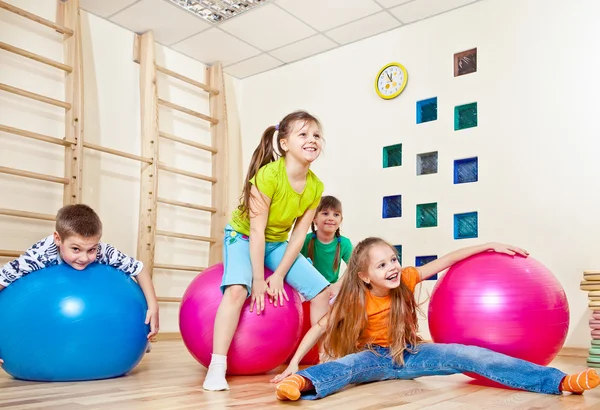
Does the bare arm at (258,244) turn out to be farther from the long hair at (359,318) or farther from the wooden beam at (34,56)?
the wooden beam at (34,56)

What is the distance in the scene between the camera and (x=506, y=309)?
6.95 feet

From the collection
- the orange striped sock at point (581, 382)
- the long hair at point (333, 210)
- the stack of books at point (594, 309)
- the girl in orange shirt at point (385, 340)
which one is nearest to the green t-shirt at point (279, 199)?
the girl in orange shirt at point (385, 340)

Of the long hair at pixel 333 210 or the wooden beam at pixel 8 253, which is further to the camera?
the wooden beam at pixel 8 253

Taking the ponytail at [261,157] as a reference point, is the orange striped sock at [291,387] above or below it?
below

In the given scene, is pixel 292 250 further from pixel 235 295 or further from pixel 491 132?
pixel 491 132

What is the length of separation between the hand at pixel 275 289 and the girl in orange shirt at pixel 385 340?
7.3 inches

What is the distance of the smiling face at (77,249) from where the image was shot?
226 centimetres

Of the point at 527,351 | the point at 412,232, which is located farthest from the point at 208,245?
the point at 527,351

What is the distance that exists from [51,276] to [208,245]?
111 inches

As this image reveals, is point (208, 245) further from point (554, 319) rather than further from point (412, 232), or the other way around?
point (554, 319)

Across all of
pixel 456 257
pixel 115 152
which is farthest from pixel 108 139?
pixel 456 257

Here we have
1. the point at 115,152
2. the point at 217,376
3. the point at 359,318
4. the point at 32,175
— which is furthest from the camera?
the point at 115,152

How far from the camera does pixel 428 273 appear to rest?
238cm

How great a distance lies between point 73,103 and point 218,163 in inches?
57.2
